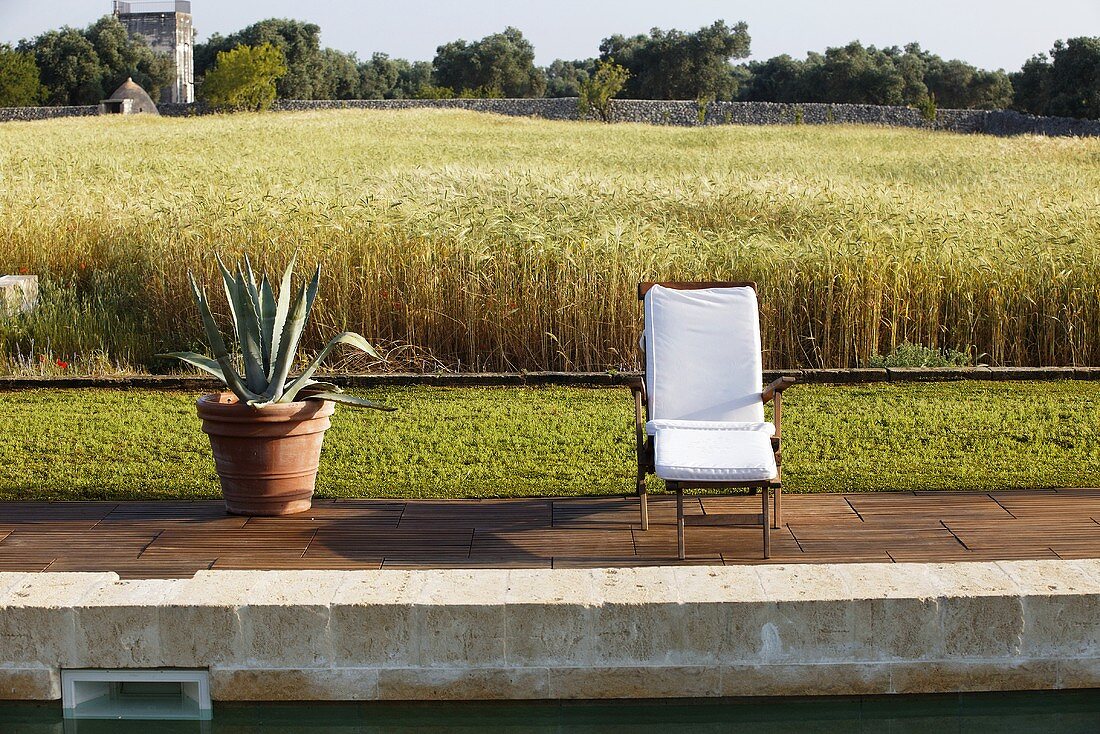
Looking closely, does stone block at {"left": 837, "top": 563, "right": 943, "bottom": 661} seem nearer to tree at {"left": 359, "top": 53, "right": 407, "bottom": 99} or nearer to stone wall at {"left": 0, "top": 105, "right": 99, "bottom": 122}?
stone wall at {"left": 0, "top": 105, "right": 99, "bottom": 122}

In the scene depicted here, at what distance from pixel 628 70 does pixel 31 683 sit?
49.9 metres

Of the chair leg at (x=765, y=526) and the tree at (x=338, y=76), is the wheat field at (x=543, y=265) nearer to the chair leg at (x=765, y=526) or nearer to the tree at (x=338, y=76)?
the chair leg at (x=765, y=526)

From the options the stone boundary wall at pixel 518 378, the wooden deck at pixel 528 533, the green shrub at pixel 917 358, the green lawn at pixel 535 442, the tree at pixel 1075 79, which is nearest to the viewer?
the wooden deck at pixel 528 533

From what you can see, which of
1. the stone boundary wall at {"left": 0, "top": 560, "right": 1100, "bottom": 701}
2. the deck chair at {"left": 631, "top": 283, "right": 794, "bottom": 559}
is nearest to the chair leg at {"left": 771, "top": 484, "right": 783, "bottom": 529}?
the deck chair at {"left": 631, "top": 283, "right": 794, "bottom": 559}

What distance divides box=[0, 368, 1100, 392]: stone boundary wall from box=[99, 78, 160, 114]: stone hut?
3862 cm

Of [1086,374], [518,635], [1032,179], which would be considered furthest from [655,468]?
[1032,179]

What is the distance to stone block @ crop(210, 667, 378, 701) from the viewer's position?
2986 millimetres

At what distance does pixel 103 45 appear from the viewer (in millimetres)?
52938

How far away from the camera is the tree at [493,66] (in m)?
58.3

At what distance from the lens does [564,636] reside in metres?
2.95

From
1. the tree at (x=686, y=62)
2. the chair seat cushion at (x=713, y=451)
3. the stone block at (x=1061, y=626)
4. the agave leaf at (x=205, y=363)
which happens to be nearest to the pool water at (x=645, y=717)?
the stone block at (x=1061, y=626)

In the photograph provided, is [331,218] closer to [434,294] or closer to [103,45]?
[434,294]

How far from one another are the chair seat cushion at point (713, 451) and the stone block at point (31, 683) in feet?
6.02

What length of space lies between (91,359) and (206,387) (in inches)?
45.6
